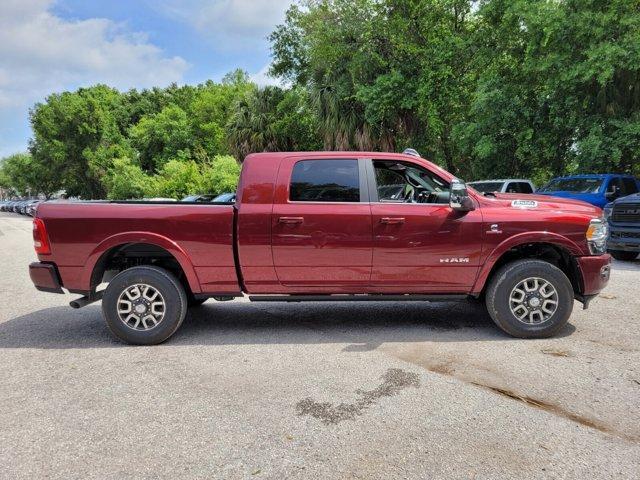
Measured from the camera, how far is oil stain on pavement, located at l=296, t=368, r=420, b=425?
3.17 metres

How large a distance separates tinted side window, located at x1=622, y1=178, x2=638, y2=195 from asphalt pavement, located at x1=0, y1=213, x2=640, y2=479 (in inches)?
327

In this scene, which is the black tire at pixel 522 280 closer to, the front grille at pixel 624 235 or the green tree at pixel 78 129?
the front grille at pixel 624 235

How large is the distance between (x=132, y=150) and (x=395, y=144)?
95.6ft

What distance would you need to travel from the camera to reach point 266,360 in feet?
14.0

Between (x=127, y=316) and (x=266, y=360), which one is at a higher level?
(x=127, y=316)

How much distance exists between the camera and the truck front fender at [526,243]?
15.4ft

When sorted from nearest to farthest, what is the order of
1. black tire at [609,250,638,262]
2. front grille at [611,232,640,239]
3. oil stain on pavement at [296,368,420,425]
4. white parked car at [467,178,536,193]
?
oil stain on pavement at [296,368,420,425]
front grille at [611,232,640,239]
black tire at [609,250,638,262]
white parked car at [467,178,536,193]

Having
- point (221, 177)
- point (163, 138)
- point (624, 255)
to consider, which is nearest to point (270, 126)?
point (221, 177)

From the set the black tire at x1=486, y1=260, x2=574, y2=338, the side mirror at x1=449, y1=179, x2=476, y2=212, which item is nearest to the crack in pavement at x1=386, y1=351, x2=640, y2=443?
the black tire at x1=486, y1=260, x2=574, y2=338

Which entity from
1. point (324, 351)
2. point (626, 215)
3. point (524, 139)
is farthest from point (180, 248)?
point (524, 139)

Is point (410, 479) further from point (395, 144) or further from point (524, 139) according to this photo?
point (395, 144)

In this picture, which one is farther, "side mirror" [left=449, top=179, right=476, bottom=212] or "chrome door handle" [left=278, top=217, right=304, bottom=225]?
"chrome door handle" [left=278, top=217, right=304, bottom=225]

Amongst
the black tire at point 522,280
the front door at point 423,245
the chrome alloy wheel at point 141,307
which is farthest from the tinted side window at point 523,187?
the chrome alloy wheel at point 141,307

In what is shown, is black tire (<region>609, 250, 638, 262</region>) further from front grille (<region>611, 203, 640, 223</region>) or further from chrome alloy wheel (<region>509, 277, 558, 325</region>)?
chrome alloy wheel (<region>509, 277, 558, 325</region>)
